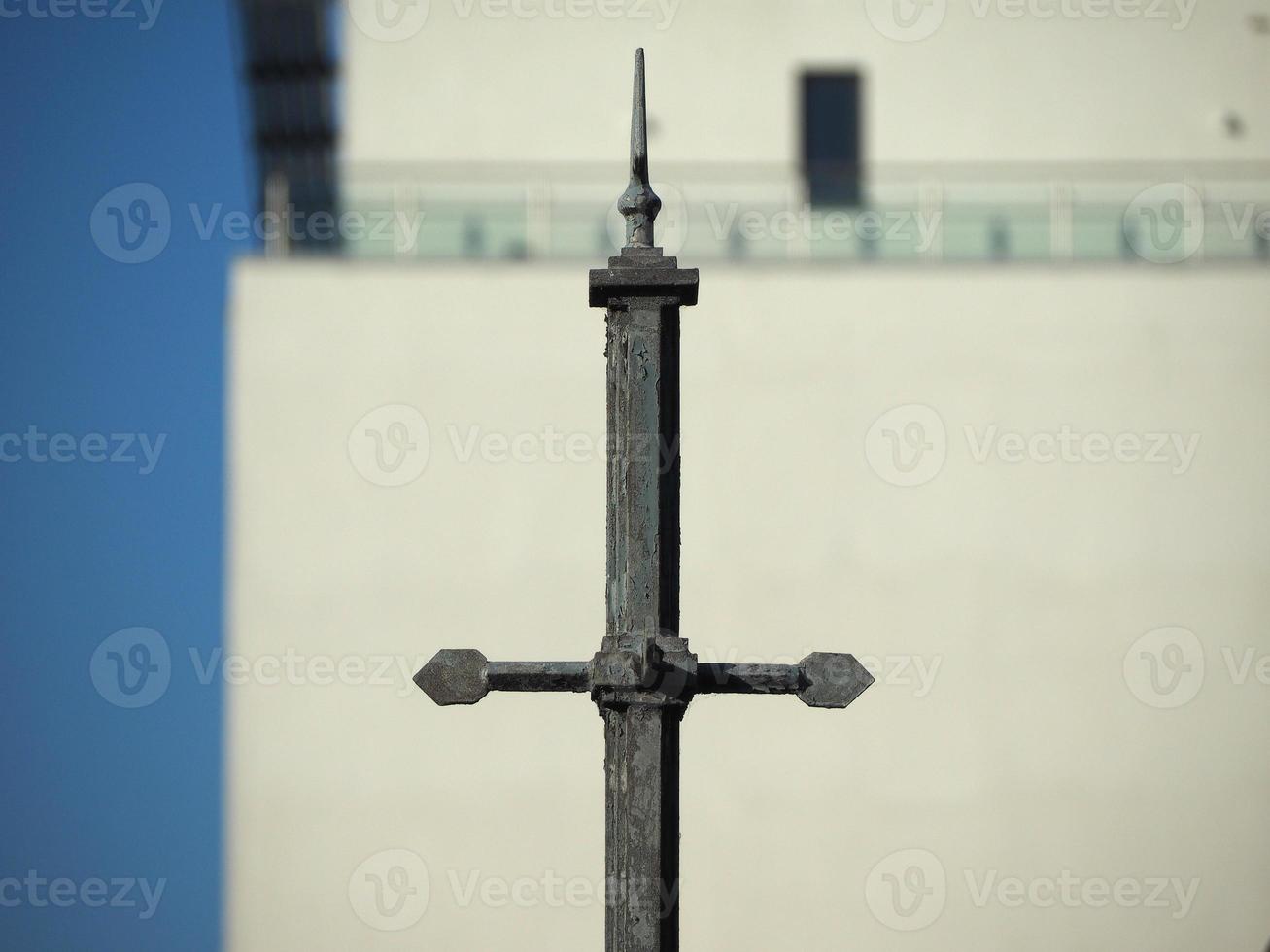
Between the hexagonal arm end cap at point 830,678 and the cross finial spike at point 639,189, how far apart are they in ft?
4.39

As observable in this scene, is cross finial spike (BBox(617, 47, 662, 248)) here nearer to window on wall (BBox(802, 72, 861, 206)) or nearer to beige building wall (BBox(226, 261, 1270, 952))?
beige building wall (BBox(226, 261, 1270, 952))

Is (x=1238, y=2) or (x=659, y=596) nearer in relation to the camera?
(x=659, y=596)

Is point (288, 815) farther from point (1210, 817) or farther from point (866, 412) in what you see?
point (1210, 817)

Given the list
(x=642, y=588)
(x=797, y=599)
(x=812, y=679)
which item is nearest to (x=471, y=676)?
(x=642, y=588)

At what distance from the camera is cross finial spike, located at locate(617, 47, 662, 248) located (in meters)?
3.70

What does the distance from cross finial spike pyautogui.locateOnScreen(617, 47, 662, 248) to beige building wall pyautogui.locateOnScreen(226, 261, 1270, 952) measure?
295 inches

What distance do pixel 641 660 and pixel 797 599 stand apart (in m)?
8.06

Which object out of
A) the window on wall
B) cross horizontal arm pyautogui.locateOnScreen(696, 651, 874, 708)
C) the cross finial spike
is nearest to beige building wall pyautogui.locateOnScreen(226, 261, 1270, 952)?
the window on wall

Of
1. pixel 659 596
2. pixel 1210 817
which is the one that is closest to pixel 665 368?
pixel 659 596

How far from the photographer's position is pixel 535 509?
11516mm

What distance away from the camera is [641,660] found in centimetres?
346

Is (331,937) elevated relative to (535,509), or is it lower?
lower

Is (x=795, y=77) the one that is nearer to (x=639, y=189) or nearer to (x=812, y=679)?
(x=639, y=189)

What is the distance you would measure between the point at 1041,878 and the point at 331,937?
6168mm
